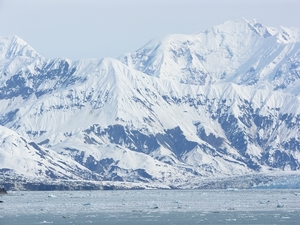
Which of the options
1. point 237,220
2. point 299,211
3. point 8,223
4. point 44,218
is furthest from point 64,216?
point 299,211

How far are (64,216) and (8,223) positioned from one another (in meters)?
17.6

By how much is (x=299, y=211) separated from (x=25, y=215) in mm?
56514

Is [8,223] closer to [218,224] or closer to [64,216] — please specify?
[64,216]

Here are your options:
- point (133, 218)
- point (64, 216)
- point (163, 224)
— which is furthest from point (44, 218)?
point (163, 224)

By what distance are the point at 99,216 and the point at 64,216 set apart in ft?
23.3

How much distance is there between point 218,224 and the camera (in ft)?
542

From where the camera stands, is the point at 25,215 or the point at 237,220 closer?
the point at 237,220

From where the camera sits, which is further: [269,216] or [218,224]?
[269,216]

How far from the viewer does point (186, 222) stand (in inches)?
6742

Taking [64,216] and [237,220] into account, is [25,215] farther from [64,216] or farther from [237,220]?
[237,220]

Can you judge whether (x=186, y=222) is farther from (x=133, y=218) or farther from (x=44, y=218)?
(x=44, y=218)

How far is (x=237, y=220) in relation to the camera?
174 m

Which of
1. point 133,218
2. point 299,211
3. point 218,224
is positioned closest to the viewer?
point 218,224

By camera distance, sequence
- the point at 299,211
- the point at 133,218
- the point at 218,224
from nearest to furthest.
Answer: the point at 218,224
the point at 133,218
the point at 299,211
